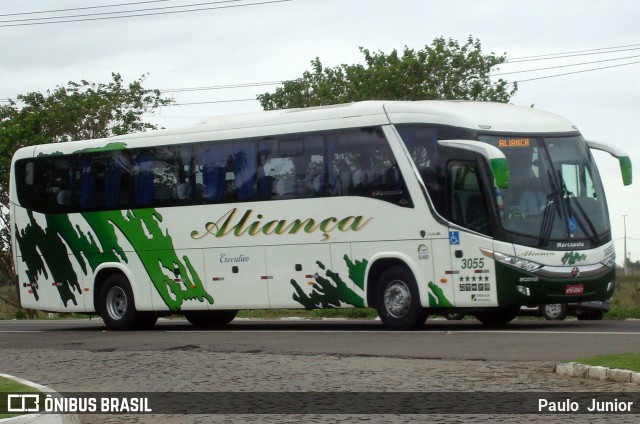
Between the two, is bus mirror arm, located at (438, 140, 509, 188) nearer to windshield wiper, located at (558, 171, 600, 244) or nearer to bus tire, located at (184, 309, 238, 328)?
windshield wiper, located at (558, 171, 600, 244)

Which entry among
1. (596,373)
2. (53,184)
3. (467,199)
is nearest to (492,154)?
(467,199)

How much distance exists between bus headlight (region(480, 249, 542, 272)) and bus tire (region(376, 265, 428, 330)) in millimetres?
1537

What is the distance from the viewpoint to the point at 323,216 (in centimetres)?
2188

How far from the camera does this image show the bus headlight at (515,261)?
64.5 feet

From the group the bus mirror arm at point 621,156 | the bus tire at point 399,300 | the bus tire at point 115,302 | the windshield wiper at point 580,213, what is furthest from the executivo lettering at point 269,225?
the bus mirror arm at point 621,156

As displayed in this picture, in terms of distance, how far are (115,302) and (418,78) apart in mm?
36347

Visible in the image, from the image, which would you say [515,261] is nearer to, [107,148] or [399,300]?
[399,300]

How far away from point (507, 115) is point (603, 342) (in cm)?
528

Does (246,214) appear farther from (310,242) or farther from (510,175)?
(510,175)

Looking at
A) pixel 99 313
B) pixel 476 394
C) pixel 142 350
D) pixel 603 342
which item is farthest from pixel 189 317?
Result: pixel 476 394

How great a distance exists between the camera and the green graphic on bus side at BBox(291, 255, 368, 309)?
2144cm

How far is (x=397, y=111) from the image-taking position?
20891 mm

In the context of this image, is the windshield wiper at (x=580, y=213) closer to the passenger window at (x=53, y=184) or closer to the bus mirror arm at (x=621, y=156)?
the bus mirror arm at (x=621, y=156)

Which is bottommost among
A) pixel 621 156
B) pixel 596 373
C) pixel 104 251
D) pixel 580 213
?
pixel 596 373
